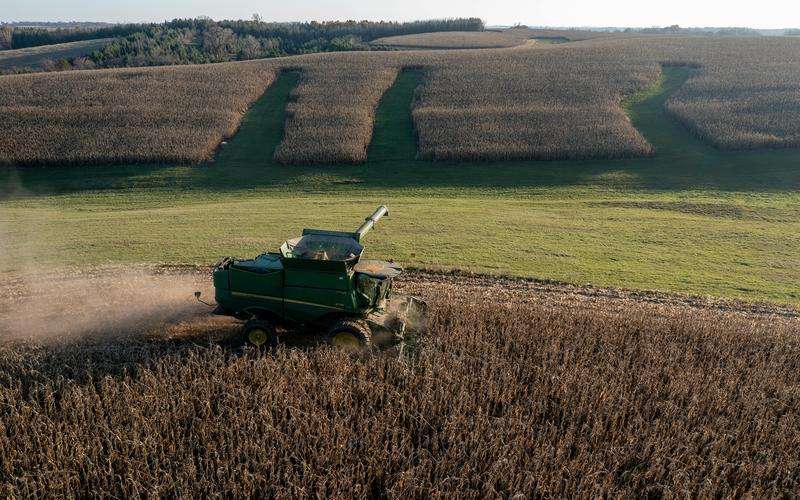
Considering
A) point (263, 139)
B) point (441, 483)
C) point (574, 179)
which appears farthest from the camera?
point (263, 139)

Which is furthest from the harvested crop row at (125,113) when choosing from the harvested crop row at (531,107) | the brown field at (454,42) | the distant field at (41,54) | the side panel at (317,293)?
the distant field at (41,54)

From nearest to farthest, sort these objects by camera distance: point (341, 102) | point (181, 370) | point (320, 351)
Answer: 1. point (181, 370)
2. point (320, 351)
3. point (341, 102)

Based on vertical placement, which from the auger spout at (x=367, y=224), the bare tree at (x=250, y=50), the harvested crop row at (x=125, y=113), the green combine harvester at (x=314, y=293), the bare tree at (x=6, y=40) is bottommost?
the green combine harvester at (x=314, y=293)

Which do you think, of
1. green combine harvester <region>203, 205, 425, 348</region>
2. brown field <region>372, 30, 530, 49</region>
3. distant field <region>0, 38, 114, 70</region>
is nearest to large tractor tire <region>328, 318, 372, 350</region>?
green combine harvester <region>203, 205, 425, 348</region>

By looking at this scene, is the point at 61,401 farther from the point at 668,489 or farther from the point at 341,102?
the point at 341,102

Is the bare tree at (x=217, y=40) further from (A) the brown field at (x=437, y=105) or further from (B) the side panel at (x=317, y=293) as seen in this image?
(B) the side panel at (x=317, y=293)

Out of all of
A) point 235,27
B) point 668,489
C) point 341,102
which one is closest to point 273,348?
point 668,489

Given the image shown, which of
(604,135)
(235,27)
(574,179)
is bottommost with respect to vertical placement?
(574,179)

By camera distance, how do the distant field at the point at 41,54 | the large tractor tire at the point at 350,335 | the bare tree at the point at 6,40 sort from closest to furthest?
1. the large tractor tire at the point at 350,335
2. the distant field at the point at 41,54
3. the bare tree at the point at 6,40

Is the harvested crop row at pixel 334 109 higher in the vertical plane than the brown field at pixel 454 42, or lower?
lower
